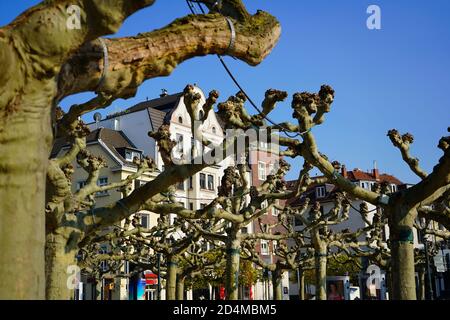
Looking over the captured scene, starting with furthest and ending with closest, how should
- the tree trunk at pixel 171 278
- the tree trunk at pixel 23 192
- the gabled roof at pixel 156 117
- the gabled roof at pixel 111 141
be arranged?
1. the gabled roof at pixel 156 117
2. the gabled roof at pixel 111 141
3. the tree trunk at pixel 171 278
4. the tree trunk at pixel 23 192

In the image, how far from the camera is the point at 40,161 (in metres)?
4.51

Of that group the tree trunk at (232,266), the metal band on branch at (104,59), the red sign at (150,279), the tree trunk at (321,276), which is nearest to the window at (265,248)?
the red sign at (150,279)

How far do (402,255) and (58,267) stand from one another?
641cm

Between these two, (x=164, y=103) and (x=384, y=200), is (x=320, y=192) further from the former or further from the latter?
(x=384, y=200)

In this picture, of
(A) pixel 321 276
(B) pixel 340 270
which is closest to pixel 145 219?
(B) pixel 340 270

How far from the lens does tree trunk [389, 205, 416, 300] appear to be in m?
10.6

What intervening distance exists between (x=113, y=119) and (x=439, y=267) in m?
42.9

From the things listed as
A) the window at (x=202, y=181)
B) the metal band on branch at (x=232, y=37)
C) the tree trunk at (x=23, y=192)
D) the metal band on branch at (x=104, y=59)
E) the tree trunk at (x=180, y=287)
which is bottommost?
the tree trunk at (x=180, y=287)

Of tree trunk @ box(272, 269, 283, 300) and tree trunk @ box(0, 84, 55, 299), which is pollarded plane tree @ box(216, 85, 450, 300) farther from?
tree trunk @ box(272, 269, 283, 300)

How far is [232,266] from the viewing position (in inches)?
753

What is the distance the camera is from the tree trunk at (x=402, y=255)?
1062 cm

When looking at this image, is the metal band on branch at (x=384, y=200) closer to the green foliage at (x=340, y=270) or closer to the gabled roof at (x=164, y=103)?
the green foliage at (x=340, y=270)
